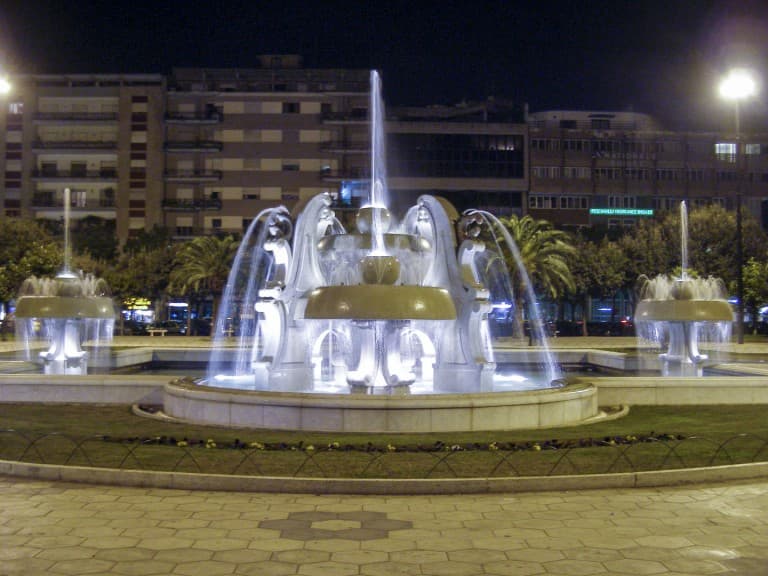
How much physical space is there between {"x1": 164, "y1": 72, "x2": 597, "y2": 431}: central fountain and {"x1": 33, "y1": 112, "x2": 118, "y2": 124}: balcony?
56.0m

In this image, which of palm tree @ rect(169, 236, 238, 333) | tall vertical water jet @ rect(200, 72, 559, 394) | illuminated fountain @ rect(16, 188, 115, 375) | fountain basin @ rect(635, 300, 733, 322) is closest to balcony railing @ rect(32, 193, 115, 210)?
palm tree @ rect(169, 236, 238, 333)

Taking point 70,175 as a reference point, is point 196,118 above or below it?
above

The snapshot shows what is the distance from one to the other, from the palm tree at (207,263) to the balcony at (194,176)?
21404 mm

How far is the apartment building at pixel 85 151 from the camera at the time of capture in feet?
247

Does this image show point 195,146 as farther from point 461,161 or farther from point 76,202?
point 461,161

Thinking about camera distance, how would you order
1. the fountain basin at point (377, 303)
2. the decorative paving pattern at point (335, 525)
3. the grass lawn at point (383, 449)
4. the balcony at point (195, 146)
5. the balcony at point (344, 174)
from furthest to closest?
1. the balcony at point (344, 174)
2. the balcony at point (195, 146)
3. the fountain basin at point (377, 303)
4. the grass lawn at point (383, 449)
5. the decorative paving pattern at point (335, 525)

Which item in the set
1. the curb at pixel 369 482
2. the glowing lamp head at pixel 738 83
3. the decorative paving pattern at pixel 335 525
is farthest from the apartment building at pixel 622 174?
the decorative paving pattern at pixel 335 525

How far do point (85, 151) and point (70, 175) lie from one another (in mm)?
2420

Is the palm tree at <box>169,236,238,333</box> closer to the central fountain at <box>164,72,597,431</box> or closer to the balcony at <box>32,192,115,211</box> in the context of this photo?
the balcony at <box>32,192,115,211</box>

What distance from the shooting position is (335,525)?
9.04 meters

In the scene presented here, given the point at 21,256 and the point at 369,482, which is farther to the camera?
the point at 21,256

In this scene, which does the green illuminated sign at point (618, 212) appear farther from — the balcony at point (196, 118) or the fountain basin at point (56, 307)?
the fountain basin at point (56, 307)

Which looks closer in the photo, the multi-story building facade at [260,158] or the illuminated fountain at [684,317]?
→ the illuminated fountain at [684,317]

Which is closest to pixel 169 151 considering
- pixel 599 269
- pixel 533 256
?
pixel 599 269
